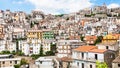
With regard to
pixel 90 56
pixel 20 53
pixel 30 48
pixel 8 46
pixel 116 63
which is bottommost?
pixel 20 53

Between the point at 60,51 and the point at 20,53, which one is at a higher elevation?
the point at 60,51

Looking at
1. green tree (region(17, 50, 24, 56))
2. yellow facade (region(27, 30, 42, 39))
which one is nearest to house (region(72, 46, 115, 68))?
green tree (region(17, 50, 24, 56))

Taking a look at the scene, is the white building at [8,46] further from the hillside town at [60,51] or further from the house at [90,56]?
the house at [90,56]

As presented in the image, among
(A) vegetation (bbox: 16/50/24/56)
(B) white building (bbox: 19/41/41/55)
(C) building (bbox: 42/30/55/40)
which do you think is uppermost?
Result: (C) building (bbox: 42/30/55/40)

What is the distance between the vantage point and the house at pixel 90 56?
3606 cm

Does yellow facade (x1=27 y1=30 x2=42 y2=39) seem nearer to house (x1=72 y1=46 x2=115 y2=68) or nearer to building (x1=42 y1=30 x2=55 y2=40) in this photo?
building (x1=42 y1=30 x2=55 y2=40)

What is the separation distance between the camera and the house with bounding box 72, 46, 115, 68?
1420 inches

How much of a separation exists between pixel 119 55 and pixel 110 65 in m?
1.64

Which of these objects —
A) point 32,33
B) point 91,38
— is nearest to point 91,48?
point 91,38

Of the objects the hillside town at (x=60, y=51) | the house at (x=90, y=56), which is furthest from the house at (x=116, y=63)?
the house at (x=90, y=56)

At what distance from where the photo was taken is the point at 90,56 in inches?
1484

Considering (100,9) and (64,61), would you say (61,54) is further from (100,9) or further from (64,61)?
(100,9)

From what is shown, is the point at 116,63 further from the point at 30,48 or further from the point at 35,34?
the point at 35,34

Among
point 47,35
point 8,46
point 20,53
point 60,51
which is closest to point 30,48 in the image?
point 20,53
